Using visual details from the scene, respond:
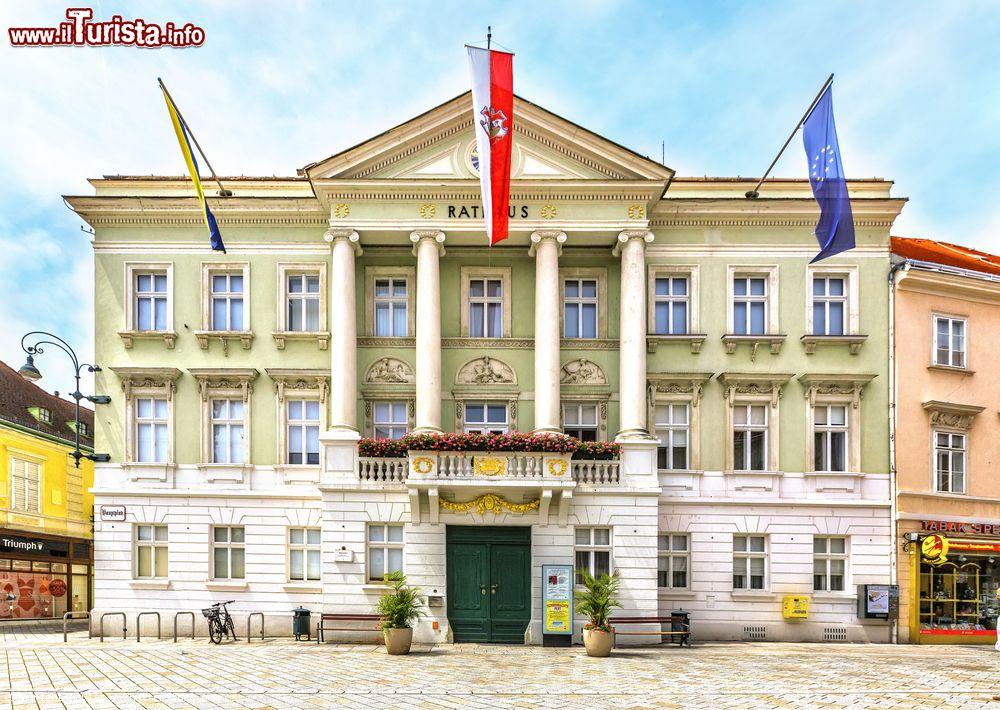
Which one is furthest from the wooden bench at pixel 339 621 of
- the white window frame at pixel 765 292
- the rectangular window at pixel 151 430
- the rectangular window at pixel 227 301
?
the white window frame at pixel 765 292

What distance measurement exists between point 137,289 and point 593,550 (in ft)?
45.4

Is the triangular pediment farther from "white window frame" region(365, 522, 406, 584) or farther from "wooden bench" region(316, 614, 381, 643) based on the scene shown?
"wooden bench" region(316, 614, 381, 643)

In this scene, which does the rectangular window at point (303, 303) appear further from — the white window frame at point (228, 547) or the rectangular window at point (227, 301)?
the white window frame at point (228, 547)

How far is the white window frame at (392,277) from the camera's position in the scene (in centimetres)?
2159

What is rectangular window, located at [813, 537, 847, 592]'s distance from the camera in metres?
20.8

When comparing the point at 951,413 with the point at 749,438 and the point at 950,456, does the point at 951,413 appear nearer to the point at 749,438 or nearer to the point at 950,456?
the point at 950,456

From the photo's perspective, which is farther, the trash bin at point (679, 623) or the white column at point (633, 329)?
the white column at point (633, 329)

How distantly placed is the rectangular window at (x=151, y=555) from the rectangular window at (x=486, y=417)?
842cm

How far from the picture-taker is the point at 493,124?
17.9 meters

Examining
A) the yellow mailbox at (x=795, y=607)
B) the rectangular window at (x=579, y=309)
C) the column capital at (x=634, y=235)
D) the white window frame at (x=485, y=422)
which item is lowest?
the yellow mailbox at (x=795, y=607)

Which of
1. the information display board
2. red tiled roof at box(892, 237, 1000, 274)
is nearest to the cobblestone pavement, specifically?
the information display board

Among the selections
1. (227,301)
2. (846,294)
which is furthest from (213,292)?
(846,294)

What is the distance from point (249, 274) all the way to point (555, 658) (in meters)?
12.5

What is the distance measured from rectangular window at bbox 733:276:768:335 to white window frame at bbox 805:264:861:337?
44.3 inches
